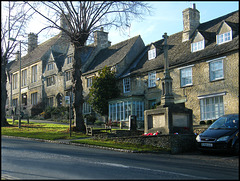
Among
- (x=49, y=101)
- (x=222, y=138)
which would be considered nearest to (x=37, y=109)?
(x=49, y=101)

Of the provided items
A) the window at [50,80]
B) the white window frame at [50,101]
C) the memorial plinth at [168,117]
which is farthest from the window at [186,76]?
the white window frame at [50,101]

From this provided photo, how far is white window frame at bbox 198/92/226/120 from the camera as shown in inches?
958

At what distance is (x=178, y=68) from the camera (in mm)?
27734

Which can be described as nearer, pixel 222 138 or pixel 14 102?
pixel 222 138

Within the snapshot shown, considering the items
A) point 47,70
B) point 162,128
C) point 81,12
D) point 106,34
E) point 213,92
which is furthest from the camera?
point 47,70

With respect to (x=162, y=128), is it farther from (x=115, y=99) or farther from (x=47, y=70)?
(x=47, y=70)

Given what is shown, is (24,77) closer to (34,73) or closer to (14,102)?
(34,73)

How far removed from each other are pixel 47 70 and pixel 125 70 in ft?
57.4

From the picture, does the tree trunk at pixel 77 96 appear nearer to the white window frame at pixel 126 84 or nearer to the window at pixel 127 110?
the window at pixel 127 110

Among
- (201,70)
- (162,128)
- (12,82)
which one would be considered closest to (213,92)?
(201,70)

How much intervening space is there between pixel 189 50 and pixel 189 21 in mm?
4129

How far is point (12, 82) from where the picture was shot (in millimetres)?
56750

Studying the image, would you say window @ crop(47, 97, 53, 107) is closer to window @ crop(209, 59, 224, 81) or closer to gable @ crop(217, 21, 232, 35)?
window @ crop(209, 59, 224, 81)

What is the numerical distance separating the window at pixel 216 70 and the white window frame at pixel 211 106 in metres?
1.51
